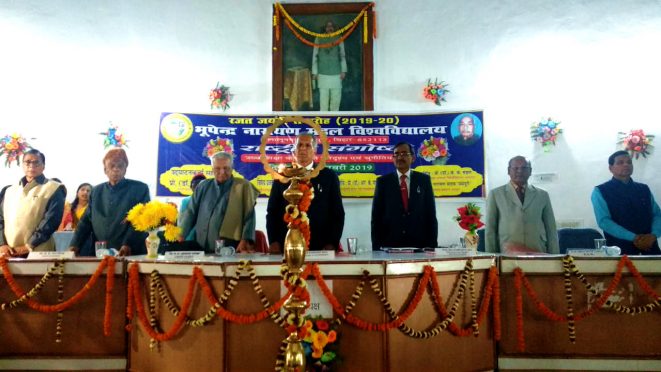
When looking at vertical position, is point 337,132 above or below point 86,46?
below

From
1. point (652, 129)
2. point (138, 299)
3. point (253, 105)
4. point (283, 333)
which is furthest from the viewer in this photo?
point (253, 105)

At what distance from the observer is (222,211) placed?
3.59 meters

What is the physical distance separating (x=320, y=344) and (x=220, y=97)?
374 cm

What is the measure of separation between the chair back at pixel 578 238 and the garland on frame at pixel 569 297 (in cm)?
217

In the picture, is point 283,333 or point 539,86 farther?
point 539,86

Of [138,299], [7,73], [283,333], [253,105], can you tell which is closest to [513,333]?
[283,333]

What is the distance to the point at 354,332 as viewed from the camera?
105 inches

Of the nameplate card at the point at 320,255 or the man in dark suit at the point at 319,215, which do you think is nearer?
the nameplate card at the point at 320,255

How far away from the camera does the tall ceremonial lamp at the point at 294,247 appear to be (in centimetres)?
184

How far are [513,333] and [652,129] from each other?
3595mm

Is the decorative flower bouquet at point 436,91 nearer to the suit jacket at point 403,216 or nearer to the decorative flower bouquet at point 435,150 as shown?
the decorative flower bouquet at point 435,150

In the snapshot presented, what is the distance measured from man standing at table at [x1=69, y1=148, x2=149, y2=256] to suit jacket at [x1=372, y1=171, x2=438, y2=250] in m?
1.79

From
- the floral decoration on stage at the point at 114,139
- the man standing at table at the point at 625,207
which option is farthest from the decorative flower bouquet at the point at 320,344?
the floral decoration on stage at the point at 114,139

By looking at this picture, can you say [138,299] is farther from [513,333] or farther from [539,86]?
[539,86]
